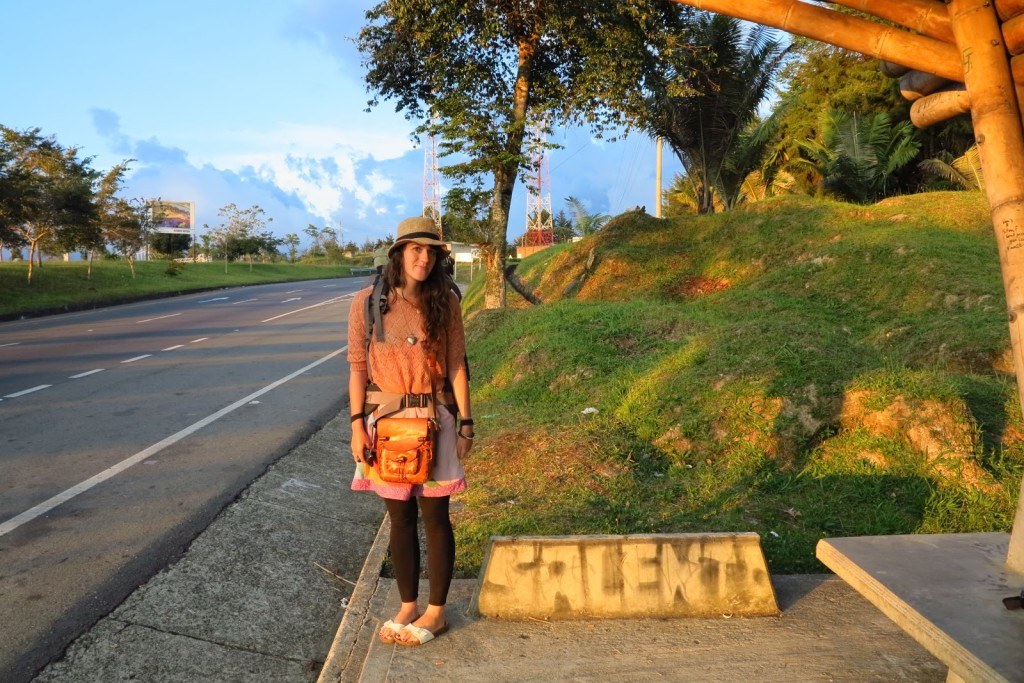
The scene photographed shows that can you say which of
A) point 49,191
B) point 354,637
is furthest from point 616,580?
point 49,191

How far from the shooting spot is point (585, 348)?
9008 mm

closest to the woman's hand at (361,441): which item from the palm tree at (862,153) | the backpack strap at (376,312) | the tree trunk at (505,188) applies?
the backpack strap at (376,312)

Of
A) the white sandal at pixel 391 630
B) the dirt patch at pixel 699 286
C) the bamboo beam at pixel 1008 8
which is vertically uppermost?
the bamboo beam at pixel 1008 8

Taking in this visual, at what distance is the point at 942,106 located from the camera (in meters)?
3.38

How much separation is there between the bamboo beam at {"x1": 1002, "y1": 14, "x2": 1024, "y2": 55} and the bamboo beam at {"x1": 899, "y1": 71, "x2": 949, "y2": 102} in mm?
419

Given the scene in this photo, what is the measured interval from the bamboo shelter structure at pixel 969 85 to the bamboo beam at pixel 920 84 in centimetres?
2

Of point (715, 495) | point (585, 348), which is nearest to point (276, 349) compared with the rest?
point (585, 348)

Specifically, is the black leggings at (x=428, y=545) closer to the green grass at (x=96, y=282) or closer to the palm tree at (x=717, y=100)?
the palm tree at (x=717, y=100)

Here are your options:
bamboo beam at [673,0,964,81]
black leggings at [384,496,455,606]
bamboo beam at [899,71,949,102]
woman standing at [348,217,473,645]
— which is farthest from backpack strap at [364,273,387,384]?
bamboo beam at [899,71,949,102]

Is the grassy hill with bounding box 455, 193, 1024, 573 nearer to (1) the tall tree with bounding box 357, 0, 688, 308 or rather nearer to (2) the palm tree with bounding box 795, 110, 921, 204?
(1) the tall tree with bounding box 357, 0, 688, 308

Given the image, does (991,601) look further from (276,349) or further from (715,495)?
(276,349)

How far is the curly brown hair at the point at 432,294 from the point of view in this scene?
350 centimetres

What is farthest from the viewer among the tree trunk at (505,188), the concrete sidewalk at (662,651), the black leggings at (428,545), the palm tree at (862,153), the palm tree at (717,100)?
the palm tree at (862,153)

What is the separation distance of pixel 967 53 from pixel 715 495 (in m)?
3.09
